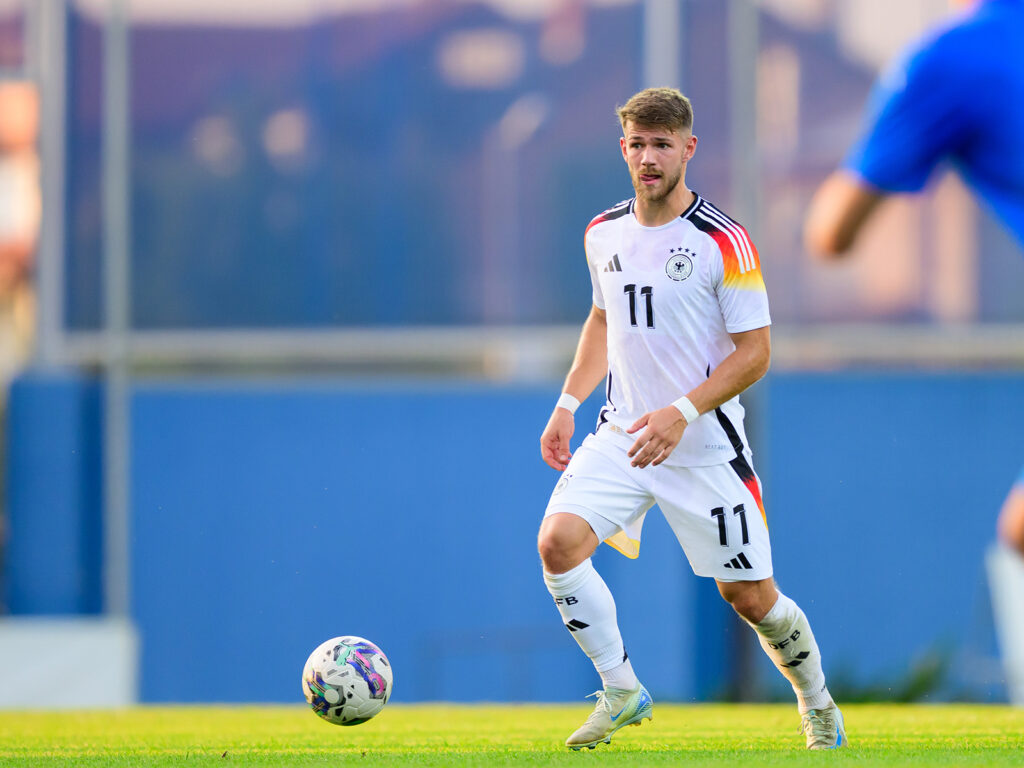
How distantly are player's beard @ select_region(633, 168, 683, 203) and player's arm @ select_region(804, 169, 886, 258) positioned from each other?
1.28m

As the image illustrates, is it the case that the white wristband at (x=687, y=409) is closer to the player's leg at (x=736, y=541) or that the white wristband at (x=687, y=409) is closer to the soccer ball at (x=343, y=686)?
the player's leg at (x=736, y=541)

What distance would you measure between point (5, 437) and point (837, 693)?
8619mm

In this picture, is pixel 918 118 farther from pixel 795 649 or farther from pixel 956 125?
pixel 795 649

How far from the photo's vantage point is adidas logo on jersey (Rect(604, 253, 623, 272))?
5.62 m

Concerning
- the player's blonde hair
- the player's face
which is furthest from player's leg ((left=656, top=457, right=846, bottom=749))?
the player's blonde hair

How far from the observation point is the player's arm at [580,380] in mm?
5895

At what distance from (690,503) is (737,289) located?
80 centimetres

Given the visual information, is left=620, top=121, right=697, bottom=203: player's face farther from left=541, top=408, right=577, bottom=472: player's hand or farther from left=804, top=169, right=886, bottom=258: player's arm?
left=804, top=169, right=886, bottom=258: player's arm

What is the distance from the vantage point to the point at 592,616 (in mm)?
5652

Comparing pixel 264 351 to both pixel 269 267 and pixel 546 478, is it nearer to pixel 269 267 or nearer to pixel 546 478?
pixel 269 267

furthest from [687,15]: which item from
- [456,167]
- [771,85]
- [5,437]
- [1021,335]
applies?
[5,437]

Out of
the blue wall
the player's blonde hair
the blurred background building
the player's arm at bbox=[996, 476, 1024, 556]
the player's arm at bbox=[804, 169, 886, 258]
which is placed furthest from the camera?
the blurred background building

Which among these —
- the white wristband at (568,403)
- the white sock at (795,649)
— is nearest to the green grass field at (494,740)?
the white sock at (795,649)

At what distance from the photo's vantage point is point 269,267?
1576 centimetres
